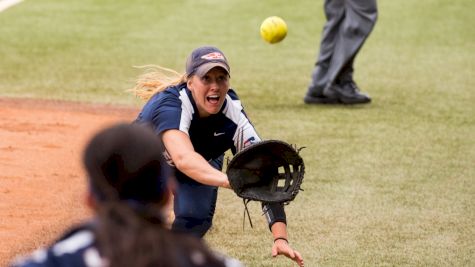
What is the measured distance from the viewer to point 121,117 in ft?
37.1

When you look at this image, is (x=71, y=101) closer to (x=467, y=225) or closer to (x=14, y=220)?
(x=14, y=220)

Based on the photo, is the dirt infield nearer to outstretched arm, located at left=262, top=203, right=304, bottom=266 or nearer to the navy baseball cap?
the navy baseball cap

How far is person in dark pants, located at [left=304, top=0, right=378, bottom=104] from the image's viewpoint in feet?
40.1

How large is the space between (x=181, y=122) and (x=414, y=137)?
5.40 metres

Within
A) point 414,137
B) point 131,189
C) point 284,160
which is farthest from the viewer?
point 414,137

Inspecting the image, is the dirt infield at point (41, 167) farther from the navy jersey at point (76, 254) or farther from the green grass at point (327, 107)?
the navy jersey at point (76, 254)

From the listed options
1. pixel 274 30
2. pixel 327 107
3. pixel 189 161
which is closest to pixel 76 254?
pixel 189 161

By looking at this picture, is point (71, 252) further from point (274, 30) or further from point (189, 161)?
point (274, 30)

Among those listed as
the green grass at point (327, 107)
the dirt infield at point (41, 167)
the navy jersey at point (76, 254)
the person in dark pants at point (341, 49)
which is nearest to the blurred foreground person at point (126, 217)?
the navy jersey at point (76, 254)

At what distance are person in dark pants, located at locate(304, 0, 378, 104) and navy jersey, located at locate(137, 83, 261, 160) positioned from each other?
5.87m

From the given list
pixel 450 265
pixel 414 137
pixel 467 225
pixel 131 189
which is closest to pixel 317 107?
pixel 414 137

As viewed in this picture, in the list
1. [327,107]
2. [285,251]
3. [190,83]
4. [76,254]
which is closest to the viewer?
[76,254]

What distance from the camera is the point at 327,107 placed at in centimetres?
1236

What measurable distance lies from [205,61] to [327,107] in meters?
6.29
